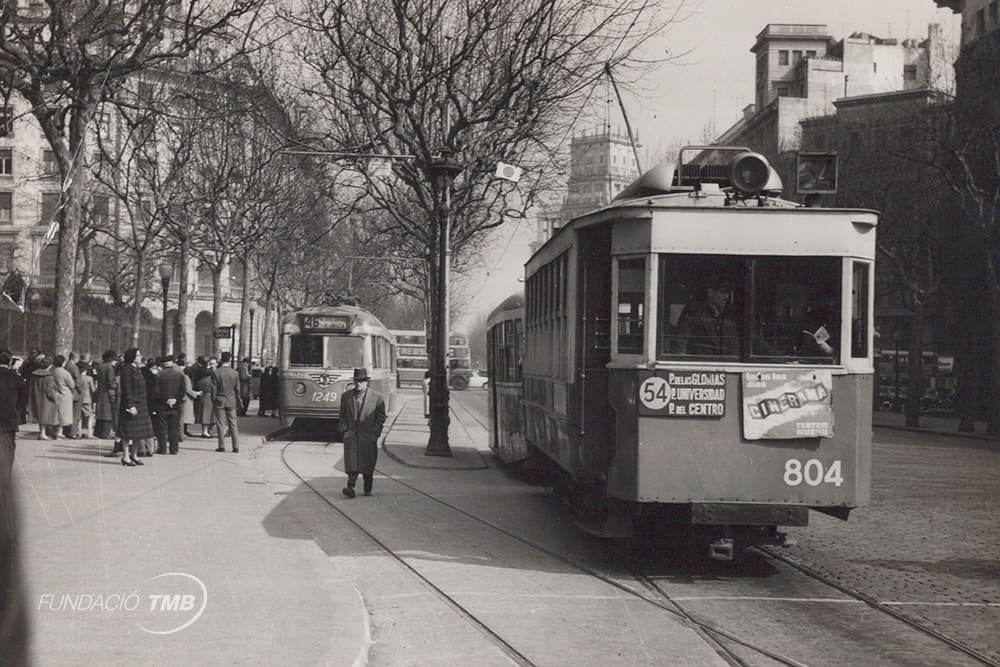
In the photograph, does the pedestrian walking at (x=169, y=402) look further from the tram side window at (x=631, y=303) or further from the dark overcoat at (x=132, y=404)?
the tram side window at (x=631, y=303)

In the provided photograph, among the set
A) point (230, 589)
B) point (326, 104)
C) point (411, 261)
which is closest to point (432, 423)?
point (326, 104)

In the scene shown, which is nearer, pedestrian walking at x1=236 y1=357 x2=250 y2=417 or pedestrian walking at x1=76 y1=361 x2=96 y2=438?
pedestrian walking at x1=76 y1=361 x2=96 y2=438

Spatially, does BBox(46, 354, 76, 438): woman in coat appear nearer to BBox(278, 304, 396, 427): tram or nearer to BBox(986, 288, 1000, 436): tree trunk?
BBox(278, 304, 396, 427): tram

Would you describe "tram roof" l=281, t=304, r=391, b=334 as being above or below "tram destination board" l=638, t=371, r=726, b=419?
above

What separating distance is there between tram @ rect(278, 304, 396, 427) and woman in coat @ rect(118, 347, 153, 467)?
8618 mm

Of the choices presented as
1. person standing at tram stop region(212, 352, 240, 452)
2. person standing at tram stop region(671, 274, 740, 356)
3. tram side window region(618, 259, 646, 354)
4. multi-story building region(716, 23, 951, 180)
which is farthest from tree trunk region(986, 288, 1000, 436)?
multi-story building region(716, 23, 951, 180)

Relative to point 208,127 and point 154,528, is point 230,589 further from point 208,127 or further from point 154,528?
point 208,127

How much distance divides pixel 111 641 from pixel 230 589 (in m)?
1.72

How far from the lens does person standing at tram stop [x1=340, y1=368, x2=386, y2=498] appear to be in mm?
15102

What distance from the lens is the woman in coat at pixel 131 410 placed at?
18.4 meters

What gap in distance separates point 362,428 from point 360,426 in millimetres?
39

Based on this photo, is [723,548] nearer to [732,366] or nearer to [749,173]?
[732,366]

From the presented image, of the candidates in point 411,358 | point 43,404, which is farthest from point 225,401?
point 411,358

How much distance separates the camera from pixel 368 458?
15.3m
